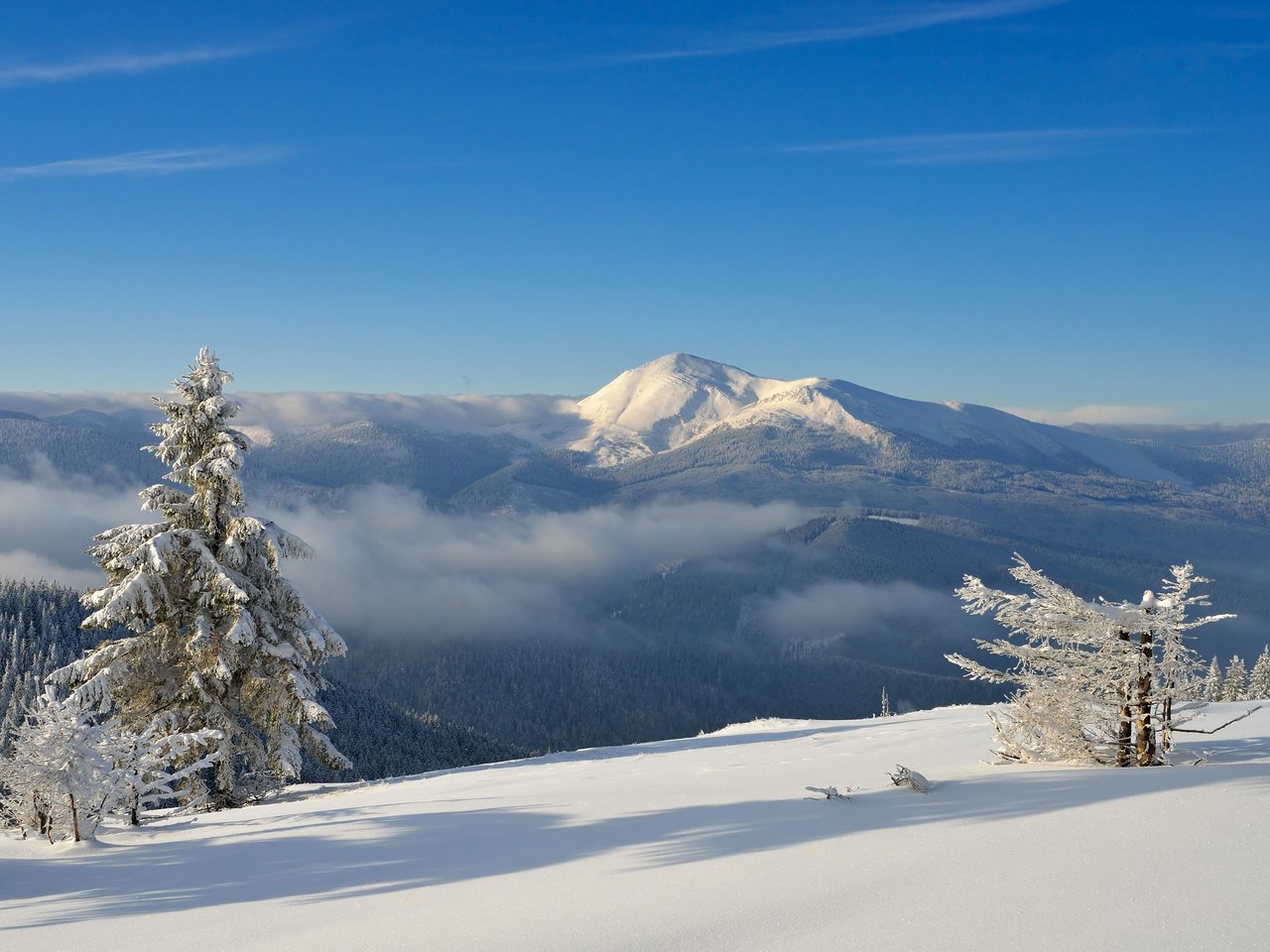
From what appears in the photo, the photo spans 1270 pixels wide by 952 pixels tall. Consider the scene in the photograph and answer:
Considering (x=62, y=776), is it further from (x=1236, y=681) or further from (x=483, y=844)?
(x=1236, y=681)

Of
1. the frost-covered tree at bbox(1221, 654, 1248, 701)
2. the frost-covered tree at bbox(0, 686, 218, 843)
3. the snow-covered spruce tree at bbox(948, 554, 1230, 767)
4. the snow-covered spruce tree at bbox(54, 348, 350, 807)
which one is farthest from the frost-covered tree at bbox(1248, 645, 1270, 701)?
the frost-covered tree at bbox(0, 686, 218, 843)

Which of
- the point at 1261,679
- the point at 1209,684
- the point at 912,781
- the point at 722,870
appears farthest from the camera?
the point at 1261,679

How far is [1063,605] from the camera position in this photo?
33.4 feet

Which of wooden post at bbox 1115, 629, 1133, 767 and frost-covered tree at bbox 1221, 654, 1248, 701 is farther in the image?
frost-covered tree at bbox 1221, 654, 1248, 701

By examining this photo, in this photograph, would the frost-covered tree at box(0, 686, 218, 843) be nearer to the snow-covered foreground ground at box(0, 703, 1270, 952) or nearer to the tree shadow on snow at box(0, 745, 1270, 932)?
the snow-covered foreground ground at box(0, 703, 1270, 952)

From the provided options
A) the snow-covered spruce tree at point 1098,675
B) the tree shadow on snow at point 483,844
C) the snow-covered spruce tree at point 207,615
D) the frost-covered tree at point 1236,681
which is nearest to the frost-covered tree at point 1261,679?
the frost-covered tree at point 1236,681

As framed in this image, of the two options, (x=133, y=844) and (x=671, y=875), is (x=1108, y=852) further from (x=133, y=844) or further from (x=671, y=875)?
(x=133, y=844)

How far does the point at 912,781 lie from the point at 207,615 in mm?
15014

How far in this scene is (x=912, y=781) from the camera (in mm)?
8594

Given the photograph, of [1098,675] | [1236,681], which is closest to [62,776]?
[1098,675]

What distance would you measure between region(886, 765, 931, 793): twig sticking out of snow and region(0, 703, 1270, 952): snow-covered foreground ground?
5.3 inches

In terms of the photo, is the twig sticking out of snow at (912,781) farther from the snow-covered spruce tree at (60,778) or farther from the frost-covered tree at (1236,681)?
the frost-covered tree at (1236,681)

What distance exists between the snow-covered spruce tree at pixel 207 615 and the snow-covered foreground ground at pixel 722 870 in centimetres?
726

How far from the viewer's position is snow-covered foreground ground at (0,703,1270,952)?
213 inches
